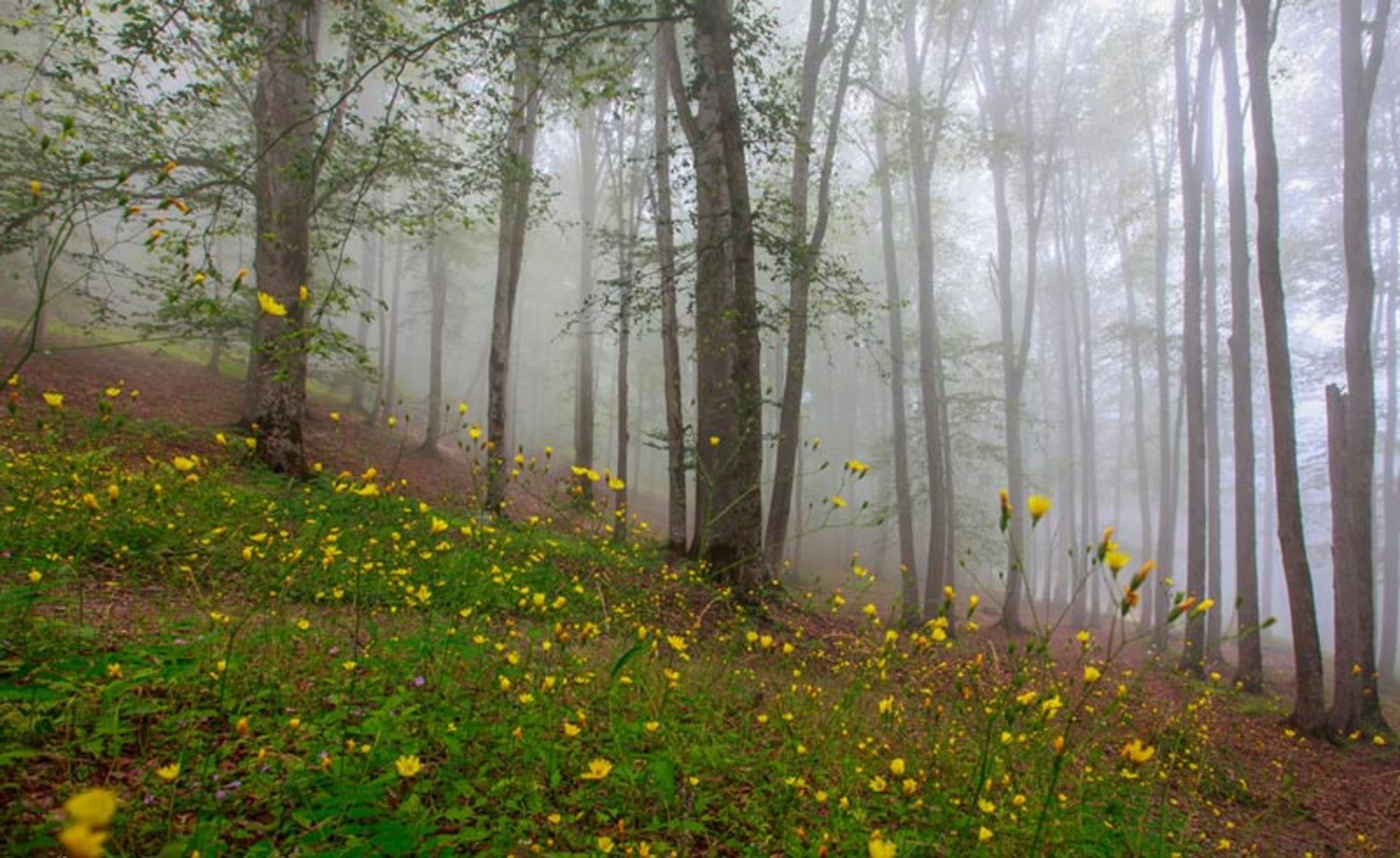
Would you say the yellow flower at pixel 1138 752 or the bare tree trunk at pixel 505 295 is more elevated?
the bare tree trunk at pixel 505 295

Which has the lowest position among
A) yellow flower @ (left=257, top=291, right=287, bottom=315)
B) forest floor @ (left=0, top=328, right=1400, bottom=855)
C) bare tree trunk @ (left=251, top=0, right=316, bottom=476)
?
forest floor @ (left=0, top=328, right=1400, bottom=855)

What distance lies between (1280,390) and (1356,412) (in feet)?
5.56

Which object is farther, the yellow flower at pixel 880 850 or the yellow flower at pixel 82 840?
the yellow flower at pixel 880 850

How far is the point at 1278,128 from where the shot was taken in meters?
19.0

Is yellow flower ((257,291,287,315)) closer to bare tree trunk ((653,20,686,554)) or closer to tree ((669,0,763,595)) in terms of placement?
tree ((669,0,763,595))

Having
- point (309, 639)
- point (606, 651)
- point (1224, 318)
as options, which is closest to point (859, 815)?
point (606, 651)

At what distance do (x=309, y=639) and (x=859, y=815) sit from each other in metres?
2.35

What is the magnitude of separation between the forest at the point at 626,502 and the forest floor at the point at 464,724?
0.03 meters

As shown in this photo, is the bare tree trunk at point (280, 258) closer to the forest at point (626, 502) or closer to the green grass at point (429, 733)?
the forest at point (626, 502)

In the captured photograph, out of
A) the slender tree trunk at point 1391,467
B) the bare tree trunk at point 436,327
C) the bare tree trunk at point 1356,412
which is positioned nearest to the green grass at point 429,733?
the bare tree trunk at point 1356,412

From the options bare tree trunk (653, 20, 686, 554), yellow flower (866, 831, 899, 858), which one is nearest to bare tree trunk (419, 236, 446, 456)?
bare tree trunk (653, 20, 686, 554)

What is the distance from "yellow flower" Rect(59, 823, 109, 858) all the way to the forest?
1 cm

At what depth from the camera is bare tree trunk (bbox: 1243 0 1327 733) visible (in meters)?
6.89

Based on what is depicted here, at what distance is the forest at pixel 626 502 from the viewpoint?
6.51 ft
